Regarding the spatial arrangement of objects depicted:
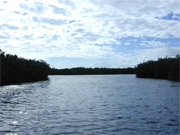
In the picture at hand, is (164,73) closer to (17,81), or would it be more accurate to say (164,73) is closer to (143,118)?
(17,81)

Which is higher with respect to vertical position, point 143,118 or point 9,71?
point 9,71

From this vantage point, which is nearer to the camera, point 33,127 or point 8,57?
point 33,127

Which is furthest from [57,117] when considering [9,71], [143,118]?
[9,71]

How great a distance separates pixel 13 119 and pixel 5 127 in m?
2.78

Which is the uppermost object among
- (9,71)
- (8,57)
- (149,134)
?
(8,57)

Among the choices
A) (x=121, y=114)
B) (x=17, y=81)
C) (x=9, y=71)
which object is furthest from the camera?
(x=17, y=81)

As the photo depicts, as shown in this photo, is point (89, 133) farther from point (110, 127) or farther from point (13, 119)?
point (13, 119)

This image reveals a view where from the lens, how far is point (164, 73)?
12500 centimetres

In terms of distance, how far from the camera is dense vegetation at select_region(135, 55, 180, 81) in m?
94.1

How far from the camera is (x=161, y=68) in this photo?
12412 cm

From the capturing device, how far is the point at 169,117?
19672mm

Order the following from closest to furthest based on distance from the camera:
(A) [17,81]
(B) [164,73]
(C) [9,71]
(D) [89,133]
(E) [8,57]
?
(D) [89,133] < (C) [9,71] < (E) [8,57] < (A) [17,81] < (B) [164,73]

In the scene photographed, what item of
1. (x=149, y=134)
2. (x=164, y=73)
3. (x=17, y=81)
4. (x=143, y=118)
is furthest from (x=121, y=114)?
(x=164, y=73)

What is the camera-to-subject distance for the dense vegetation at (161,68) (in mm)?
94062
